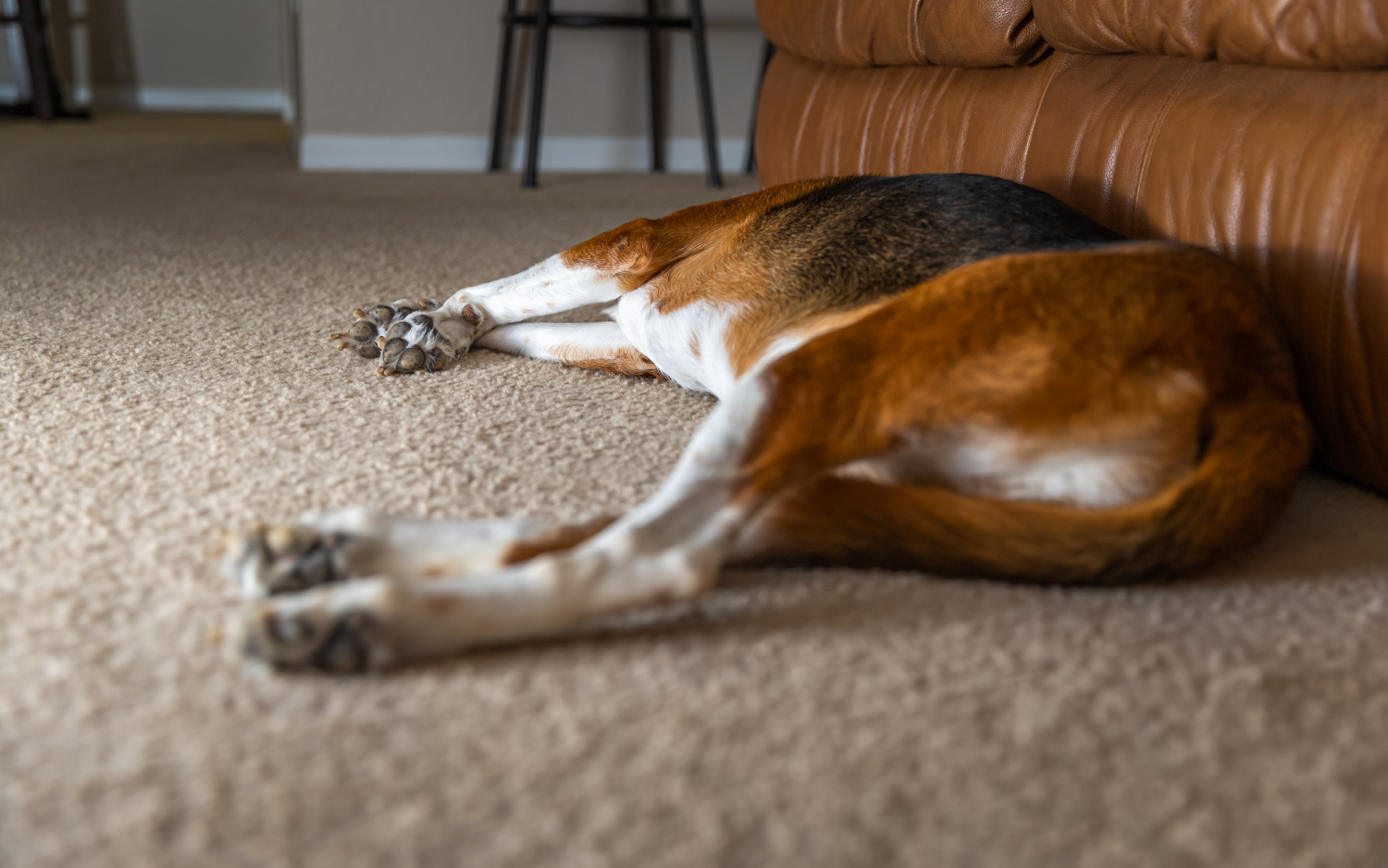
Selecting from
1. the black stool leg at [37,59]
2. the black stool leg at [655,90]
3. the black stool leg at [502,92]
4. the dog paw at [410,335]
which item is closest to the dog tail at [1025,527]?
the dog paw at [410,335]

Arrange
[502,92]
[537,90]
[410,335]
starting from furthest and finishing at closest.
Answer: [502,92], [537,90], [410,335]

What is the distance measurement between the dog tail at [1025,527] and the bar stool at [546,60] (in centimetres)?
343

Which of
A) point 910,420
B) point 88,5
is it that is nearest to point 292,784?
point 910,420

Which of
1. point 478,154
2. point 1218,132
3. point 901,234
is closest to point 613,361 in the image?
point 901,234

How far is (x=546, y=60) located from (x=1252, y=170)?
140 inches

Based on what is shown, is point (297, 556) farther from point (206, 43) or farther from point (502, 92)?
point (206, 43)

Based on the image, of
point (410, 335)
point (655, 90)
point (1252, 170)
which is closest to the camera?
point (1252, 170)

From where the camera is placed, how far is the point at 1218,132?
1.54 metres

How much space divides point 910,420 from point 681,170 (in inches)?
162

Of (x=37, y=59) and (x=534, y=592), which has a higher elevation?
(x=534, y=592)

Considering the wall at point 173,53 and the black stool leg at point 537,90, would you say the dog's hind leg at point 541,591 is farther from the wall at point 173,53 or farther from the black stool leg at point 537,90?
the wall at point 173,53

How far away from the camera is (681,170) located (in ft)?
16.5

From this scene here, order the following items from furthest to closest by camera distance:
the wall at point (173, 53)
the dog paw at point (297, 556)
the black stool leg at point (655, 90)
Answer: the wall at point (173, 53) < the black stool leg at point (655, 90) < the dog paw at point (297, 556)

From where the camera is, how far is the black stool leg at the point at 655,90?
15.5 feet
